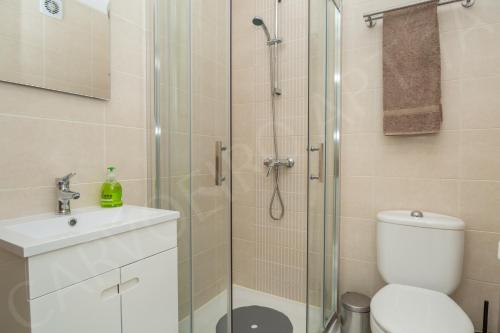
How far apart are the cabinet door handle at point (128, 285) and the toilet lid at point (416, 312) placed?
959mm

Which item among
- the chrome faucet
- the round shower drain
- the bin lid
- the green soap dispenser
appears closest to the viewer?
the chrome faucet

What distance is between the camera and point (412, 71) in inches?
61.0

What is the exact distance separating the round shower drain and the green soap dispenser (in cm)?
97

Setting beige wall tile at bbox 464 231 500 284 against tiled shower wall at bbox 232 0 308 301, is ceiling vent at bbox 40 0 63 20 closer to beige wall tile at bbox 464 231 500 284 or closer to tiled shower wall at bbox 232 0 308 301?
tiled shower wall at bbox 232 0 308 301

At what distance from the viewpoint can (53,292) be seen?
78 cm

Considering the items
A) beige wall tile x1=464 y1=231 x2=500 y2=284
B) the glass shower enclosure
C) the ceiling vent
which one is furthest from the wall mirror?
beige wall tile x1=464 y1=231 x2=500 y2=284

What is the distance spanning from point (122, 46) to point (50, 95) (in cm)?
45

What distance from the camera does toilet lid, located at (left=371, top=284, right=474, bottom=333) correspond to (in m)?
1.08

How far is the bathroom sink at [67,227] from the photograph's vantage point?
30.2 inches

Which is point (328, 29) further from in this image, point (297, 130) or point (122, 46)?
point (122, 46)

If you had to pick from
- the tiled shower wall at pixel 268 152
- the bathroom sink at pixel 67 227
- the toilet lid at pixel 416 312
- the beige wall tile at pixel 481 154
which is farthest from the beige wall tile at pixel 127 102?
the beige wall tile at pixel 481 154

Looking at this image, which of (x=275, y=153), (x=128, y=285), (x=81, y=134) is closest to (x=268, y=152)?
(x=275, y=153)

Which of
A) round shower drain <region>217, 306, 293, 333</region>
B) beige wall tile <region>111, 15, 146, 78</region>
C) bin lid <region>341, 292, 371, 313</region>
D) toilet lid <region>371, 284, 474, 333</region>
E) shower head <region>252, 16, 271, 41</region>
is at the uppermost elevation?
shower head <region>252, 16, 271, 41</region>

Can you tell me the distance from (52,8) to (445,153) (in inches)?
78.0
